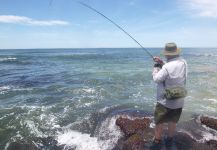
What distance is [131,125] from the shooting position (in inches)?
312

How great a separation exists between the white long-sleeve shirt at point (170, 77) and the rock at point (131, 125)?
2.01m

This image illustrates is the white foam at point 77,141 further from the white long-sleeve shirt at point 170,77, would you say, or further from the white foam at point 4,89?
the white foam at point 4,89

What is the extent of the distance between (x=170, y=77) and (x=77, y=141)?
12.6ft

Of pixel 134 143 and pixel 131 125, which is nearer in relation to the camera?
pixel 134 143

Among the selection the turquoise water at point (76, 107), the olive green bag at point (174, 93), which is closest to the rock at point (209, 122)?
the turquoise water at point (76, 107)

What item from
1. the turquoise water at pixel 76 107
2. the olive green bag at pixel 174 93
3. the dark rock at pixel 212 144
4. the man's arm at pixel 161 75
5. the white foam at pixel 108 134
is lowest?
the turquoise water at pixel 76 107

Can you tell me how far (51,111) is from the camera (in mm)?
11312

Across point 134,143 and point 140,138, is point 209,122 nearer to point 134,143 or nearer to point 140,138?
point 140,138

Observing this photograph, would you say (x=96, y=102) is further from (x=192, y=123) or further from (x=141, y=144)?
(x=141, y=144)

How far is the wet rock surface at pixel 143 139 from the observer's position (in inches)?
260

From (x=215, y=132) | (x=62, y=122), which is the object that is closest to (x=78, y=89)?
(x=62, y=122)

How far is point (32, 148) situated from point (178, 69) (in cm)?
480

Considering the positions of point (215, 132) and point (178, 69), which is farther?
point (215, 132)

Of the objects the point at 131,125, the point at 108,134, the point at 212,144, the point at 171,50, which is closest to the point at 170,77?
the point at 171,50
